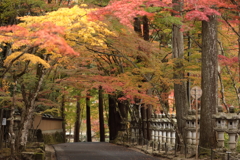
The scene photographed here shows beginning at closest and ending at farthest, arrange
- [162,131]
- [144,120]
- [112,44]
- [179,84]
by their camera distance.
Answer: [179,84] < [112,44] < [162,131] < [144,120]

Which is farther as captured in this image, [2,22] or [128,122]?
[128,122]

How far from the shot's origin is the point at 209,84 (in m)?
17.8

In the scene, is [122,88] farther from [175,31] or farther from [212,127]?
[212,127]

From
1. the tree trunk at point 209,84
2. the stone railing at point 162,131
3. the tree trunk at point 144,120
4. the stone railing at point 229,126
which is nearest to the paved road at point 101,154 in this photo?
the stone railing at point 162,131

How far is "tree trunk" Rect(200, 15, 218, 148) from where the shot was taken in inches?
687

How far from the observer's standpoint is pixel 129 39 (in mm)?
22469

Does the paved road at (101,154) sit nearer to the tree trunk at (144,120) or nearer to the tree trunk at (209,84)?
the tree trunk at (144,120)

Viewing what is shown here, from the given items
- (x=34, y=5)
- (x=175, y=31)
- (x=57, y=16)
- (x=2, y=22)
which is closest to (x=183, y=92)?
(x=175, y=31)

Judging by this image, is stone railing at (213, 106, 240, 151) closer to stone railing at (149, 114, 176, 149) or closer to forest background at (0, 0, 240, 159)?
forest background at (0, 0, 240, 159)

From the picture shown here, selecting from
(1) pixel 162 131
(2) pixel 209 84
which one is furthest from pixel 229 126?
(1) pixel 162 131

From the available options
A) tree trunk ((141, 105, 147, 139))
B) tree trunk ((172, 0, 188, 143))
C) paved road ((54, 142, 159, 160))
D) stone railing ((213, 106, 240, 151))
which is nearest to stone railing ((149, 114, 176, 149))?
tree trunk ((141, 105, 147, 139))

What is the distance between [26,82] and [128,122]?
49.3 ft

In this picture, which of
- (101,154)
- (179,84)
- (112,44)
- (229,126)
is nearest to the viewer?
(229,126)

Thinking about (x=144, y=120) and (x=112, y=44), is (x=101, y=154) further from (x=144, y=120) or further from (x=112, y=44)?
(x=144, y=120)
